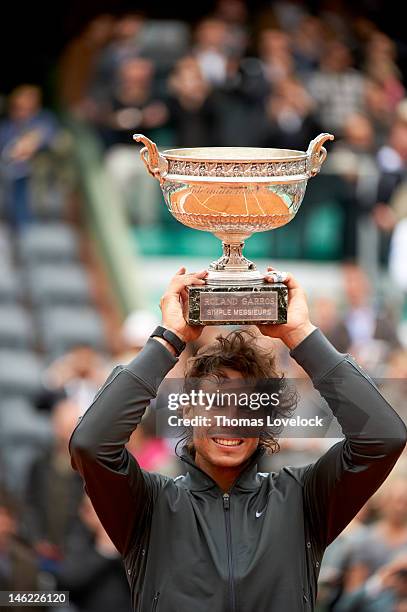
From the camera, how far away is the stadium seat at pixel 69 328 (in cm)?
748

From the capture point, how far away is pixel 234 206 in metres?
2.71

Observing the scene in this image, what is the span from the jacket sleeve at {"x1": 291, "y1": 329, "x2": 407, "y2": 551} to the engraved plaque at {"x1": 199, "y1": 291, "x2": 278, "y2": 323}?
97 mm

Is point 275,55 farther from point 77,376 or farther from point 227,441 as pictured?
point 227,441

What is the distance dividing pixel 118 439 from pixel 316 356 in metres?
0.38

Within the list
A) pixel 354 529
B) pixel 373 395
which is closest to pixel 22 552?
pixel 354 529

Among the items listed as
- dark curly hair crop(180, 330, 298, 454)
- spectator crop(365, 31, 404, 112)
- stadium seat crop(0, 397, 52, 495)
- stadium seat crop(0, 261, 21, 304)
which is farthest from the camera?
spectator crop(365, 31, 404, 112)

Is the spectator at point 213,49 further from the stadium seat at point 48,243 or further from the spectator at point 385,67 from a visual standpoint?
the stadium seat at point 48,243

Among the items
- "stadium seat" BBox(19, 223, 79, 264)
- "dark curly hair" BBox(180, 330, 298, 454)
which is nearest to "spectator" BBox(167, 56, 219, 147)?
"stadium seat" BBox(19, 223, 79, 264)

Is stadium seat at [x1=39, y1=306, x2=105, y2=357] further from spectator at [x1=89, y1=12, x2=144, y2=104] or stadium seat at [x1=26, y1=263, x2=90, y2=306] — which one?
spectator at [x1=89, y1=12, x2=144, y2=104]

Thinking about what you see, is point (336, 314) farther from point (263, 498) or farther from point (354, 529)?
point (263, 498)

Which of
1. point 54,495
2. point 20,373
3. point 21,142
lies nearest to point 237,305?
point 54,495

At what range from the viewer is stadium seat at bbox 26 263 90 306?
8.21m

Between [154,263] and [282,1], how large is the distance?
2148mm

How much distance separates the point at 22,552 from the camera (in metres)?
5.55
